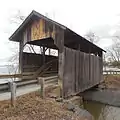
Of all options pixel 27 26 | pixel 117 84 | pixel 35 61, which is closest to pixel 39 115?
pixel 27 26

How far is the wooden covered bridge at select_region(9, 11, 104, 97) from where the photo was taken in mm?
9407

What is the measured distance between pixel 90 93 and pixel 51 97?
1067 cm

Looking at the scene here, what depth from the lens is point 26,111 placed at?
555 cm

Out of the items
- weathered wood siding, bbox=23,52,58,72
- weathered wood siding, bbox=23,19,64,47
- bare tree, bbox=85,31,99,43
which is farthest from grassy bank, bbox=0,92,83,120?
bare tree, bbox=85,31,99,43

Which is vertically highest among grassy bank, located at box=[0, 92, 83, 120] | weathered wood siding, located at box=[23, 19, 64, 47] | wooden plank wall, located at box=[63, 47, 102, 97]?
weathered wood siding, located at box=[23, 19, 64, 47]

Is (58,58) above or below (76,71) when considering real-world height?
above

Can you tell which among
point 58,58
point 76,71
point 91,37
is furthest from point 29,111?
point 91,37

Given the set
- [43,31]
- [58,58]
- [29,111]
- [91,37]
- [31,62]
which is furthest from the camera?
[91,37]

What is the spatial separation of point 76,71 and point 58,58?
1342mm

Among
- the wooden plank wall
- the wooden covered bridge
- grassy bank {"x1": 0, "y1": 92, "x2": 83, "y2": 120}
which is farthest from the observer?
the wooden plank wall

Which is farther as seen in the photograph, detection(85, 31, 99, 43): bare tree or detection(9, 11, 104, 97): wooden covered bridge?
detection(85, 31, 99, 43): bare tree

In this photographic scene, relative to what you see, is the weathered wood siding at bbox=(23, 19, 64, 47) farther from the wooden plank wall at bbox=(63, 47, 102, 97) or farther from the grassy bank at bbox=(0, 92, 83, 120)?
the grassy bank at bbox=(0, 92, 83, 120)

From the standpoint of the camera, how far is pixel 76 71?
35.8 feet

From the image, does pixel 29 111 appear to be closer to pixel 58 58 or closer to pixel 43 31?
pixel 58 58
